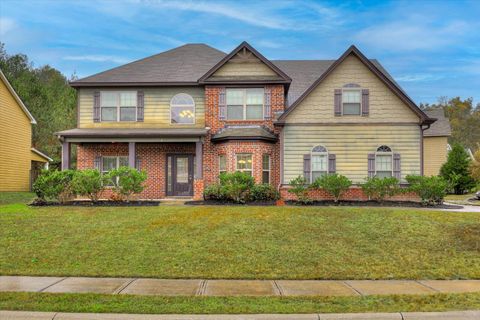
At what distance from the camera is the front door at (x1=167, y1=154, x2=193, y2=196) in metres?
21.2

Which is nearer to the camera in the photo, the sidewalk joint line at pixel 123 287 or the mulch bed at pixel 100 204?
the sidewalk joint line at pixel 123 287

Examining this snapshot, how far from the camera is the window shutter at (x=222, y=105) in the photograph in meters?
20.5

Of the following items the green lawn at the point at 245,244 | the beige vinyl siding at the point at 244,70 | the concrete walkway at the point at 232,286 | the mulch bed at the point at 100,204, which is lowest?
the concrete walkway at the point at 232,286

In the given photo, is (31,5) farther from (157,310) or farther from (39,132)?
(39,132)

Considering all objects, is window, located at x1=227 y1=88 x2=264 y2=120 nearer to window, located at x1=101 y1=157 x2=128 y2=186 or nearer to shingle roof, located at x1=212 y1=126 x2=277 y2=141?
shingle roof, located at x1=212 y1=126 x2=277 y2=141

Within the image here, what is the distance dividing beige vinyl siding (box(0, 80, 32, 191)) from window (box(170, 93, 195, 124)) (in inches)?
484

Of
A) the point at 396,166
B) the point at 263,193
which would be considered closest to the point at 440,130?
the point at 396,166

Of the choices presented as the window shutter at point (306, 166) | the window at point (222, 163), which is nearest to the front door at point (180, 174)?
the window at point (222, 163)

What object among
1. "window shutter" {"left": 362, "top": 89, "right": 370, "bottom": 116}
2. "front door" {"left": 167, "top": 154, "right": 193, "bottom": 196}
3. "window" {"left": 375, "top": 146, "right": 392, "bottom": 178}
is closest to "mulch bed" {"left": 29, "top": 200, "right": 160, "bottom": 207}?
"front door" {"left": 167, "top": 154, "right": 193, "bottom": 196}

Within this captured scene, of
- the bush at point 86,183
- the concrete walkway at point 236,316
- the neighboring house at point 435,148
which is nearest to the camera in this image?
the concrete walkway at point 236,316

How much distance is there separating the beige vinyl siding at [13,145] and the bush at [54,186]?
470 inches

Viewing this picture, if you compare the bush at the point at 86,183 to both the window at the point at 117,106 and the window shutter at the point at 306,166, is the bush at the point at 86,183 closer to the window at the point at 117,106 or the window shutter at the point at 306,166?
→ the window at the point at 117,106

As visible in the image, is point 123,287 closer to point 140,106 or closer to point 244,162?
point 244,162

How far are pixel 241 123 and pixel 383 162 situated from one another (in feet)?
21.9
